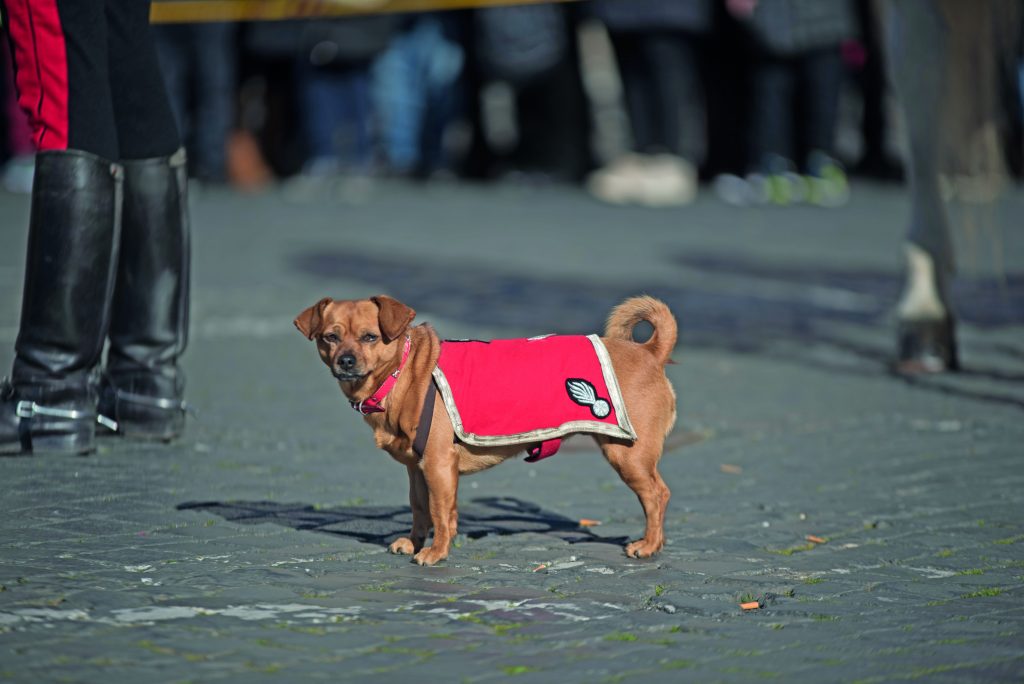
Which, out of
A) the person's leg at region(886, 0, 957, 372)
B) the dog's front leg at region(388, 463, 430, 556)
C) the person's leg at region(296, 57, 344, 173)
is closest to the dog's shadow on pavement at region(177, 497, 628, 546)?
the dog's front leg at region(388, 463, 430, 556)

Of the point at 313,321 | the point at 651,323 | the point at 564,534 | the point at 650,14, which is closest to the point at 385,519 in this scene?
the point at 564,534

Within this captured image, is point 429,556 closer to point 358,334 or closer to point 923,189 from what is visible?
point 358,334

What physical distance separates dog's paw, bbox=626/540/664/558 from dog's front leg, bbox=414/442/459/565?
486 millimetres

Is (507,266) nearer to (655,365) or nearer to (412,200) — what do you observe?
(412,200)

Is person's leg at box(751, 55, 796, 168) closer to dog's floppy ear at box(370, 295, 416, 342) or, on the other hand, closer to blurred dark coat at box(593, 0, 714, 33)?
blurred dark coat at box(593, 0, 714, 33)

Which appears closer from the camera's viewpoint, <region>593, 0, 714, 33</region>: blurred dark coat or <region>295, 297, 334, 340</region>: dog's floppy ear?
<region>295, 297, 334, 340</region>: dog's floppy ear

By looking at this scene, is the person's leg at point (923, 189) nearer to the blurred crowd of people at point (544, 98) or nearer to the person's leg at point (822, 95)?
the blurred crowd of people at point (544, 98)

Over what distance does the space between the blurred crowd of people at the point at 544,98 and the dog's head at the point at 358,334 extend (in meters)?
11.5

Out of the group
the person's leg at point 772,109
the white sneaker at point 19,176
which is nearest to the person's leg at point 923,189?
the person's leg at point 772,109

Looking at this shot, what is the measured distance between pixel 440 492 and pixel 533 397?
35 centimetres

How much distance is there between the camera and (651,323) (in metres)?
4.88

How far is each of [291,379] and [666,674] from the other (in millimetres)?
4417

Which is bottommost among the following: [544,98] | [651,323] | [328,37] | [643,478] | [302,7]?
[643,478]

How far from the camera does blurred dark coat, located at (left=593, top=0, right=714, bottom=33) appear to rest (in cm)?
1585
